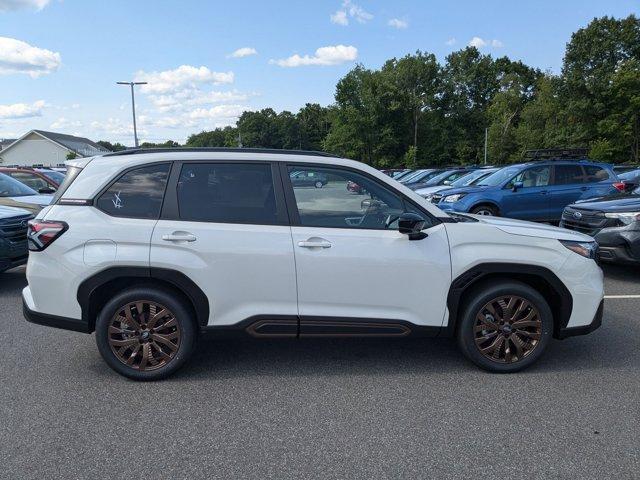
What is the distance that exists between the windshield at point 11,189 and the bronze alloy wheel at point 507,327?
852 cm

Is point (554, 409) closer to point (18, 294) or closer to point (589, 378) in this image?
point (589, 378)

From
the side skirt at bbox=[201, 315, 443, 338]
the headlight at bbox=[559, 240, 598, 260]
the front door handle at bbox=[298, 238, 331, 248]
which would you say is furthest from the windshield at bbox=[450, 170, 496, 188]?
the front door handle at bbox=[298, 238, 331, 248]

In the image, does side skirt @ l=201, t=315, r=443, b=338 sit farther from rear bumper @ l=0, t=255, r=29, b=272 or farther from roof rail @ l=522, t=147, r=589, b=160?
roof rail @ l=522, t=147, r=589, b=160

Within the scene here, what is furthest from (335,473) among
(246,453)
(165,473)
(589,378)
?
(589,378)

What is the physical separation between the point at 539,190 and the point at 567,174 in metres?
0.84

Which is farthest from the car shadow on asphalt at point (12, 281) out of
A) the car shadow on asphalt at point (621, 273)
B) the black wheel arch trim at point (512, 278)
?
the car shadow on asphalt at point (621, 273)

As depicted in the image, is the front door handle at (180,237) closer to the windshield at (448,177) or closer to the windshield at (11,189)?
the windshield at (11,189)

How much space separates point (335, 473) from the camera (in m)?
2.73

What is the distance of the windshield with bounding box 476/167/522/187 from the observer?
37.6ft

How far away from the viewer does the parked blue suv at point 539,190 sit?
11.2 meters

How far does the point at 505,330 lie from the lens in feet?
13.0

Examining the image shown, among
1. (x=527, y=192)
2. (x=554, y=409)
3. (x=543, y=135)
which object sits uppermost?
(x=543, y=135)

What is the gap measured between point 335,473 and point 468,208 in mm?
9172

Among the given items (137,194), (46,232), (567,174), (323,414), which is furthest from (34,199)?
(567,174)
